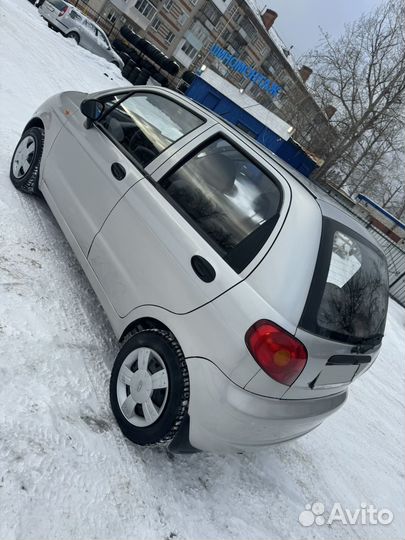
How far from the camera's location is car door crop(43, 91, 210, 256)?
285cm

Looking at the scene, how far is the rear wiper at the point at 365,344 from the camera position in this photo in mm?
2354

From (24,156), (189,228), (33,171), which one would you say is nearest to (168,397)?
(189,228)

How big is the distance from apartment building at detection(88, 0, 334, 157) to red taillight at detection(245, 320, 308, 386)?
2224 cm

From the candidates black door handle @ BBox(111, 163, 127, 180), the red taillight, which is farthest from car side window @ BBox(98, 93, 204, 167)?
the red taillight

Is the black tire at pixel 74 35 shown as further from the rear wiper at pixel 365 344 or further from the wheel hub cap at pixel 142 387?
the rear wiper at pixel 365 344

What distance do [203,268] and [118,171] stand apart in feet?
3.76

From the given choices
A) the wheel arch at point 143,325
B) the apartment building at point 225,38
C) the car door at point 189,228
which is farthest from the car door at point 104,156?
the apartment building at point 225,38

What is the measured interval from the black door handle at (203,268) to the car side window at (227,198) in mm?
109

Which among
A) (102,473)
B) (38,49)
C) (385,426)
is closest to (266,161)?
(102,473)

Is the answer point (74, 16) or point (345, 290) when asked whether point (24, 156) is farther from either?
point (74, 16)

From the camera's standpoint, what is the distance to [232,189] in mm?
→ 2463

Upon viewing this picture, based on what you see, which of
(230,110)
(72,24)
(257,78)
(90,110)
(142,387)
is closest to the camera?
(142,387)

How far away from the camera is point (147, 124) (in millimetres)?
3037

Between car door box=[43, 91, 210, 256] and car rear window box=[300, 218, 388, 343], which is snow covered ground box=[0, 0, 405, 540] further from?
car rear window box=[300, 218, 388, 343]
